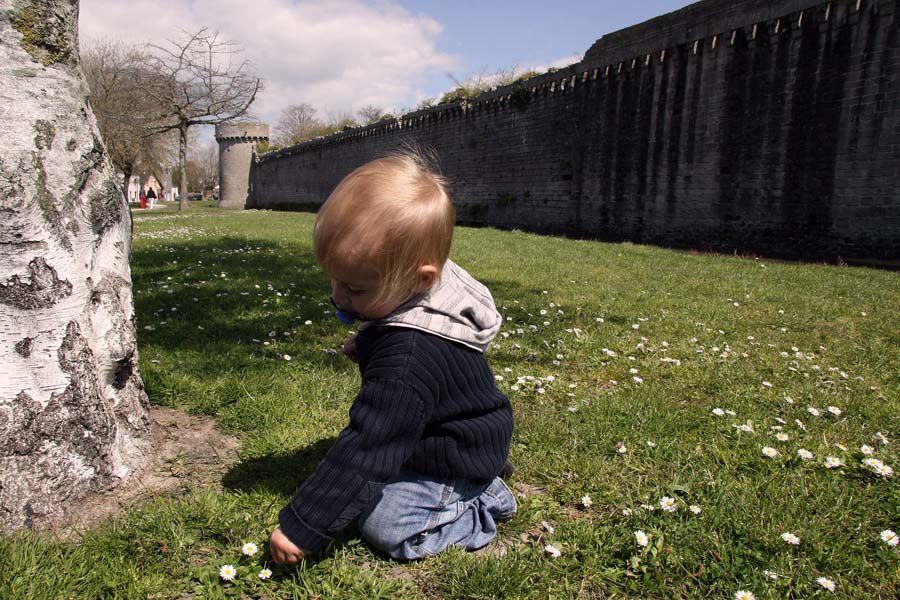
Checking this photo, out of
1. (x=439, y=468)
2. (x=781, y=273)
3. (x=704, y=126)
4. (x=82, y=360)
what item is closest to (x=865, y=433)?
(x=439, y=468)

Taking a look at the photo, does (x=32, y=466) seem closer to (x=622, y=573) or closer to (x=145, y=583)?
(x=145, y=583)

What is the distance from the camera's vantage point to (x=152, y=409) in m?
3.05

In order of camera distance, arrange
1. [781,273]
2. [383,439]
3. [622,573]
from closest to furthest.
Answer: [383,439], [622,573], [781,273]

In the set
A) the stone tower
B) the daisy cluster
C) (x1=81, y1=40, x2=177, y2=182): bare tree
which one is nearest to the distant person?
the daisy cluster

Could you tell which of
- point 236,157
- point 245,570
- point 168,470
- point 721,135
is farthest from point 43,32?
point 236,157

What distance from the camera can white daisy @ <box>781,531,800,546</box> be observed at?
6.63 feet

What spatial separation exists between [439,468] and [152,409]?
1.94 m

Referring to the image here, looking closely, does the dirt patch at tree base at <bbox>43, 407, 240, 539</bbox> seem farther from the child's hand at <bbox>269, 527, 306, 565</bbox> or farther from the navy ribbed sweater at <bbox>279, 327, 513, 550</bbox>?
the navy ribbed sweater at <bbox>279, 327, 513, 550</bbox>

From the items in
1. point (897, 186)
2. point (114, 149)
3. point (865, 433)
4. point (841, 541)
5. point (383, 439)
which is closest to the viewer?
point (383, 439)

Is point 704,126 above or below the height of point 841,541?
above

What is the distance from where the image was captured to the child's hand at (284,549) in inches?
69.3

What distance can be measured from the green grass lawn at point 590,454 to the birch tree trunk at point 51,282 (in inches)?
10.4

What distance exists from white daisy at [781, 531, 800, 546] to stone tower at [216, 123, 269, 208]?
50.2 meters

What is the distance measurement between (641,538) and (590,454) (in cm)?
71
